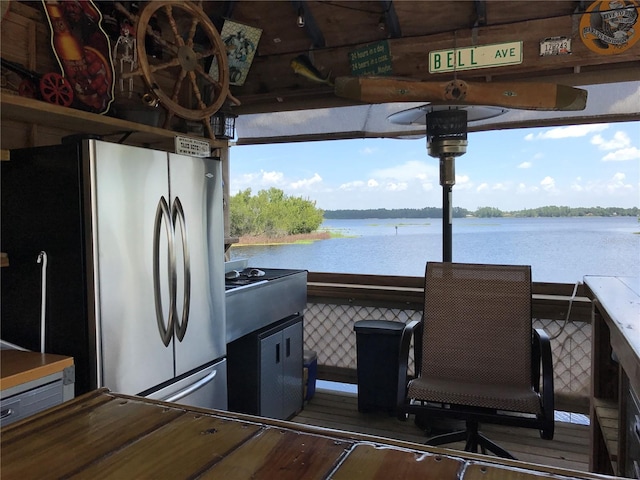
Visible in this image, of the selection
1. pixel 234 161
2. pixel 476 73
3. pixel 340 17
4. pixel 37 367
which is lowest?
pixel 37 367

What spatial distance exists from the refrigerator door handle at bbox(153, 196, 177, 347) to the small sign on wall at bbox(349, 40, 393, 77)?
184cm

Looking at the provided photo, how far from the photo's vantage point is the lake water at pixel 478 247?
3.60 m

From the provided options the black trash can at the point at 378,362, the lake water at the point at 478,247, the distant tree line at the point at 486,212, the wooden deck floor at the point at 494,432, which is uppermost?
the distant tree line at the point at 486,212

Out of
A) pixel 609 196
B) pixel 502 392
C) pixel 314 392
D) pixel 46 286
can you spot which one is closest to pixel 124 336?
pixel 46 286

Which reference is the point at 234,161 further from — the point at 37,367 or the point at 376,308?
the point at 37,367

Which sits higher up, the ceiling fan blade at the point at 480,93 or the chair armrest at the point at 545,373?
the ceiling fan blade at the point at 480,93

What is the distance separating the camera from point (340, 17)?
135 inches

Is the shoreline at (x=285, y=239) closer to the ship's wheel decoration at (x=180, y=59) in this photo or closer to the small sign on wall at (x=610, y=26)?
the ship's wheel decoration at (x=180, y=59)

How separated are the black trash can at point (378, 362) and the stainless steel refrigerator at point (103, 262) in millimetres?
1351

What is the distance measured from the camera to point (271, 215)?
4441mm

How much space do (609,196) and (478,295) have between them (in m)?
1.53

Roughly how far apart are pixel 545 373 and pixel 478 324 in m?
0.49

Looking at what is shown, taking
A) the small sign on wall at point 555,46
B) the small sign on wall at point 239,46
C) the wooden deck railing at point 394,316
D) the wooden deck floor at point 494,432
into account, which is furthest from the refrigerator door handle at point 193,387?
the small sign on wall at point 555,46

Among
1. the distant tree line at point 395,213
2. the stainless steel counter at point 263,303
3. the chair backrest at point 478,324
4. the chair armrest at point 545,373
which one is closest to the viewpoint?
the chair armrest at point 545,373
